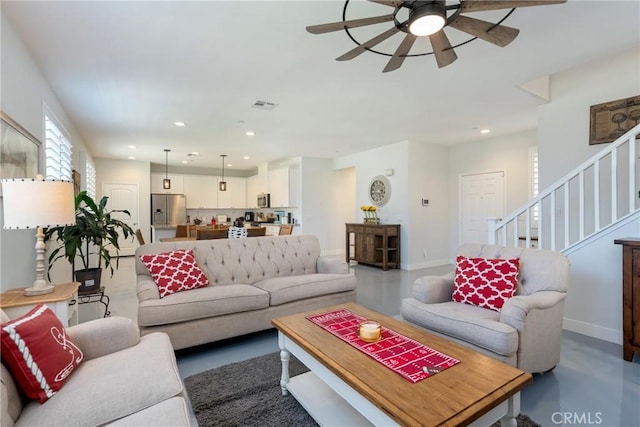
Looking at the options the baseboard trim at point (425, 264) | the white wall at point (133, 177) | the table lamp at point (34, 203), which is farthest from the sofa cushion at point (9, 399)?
the white wall at point (133, 177)

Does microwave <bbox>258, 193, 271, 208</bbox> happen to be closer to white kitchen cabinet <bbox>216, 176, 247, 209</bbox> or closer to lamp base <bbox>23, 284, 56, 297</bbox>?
white kitchen cabinet <bbox>216, 176, 247, 209</bbox>

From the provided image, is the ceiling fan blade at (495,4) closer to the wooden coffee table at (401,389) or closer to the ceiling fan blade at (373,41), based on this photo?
the ceiling fan blade at (373,41)

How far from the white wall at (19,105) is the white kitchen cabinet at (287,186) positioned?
5296mm

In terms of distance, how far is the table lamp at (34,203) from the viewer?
5.88ft

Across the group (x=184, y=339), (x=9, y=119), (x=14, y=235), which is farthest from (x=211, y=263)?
(x=9, y=119)

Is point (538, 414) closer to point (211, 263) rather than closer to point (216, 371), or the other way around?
point (216, 371)

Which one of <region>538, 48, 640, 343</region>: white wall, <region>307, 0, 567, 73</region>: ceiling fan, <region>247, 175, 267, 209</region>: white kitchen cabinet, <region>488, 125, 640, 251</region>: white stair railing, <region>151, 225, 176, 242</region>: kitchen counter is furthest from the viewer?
<region>247, 175, 267, 209</region>: white kitchen cabinet

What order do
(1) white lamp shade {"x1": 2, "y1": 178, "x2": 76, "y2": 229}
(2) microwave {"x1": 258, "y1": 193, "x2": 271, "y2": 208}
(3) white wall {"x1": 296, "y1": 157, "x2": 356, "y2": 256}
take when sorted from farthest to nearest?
1. (2) microwave {"x1": 258, "y1": 193, "x2": 271, "y2": 208}
2. (3) white wall {"x1": 296, "y1": 157, "x2": 356, "y2": 256}
3. (1) white lamp shade {"x1": 2, "y1": 178, "x2": 76, "y2": 229}

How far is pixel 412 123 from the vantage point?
4949mm

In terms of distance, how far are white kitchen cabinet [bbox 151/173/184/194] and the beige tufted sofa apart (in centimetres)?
661

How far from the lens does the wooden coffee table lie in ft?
3.73

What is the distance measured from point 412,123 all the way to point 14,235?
15.9ft

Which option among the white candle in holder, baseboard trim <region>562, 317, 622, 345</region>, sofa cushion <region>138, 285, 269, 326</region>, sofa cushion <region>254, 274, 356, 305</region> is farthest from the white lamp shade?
baseboard trim <region>562, 317, 622, 345</region>

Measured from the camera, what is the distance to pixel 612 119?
10.9 feet
